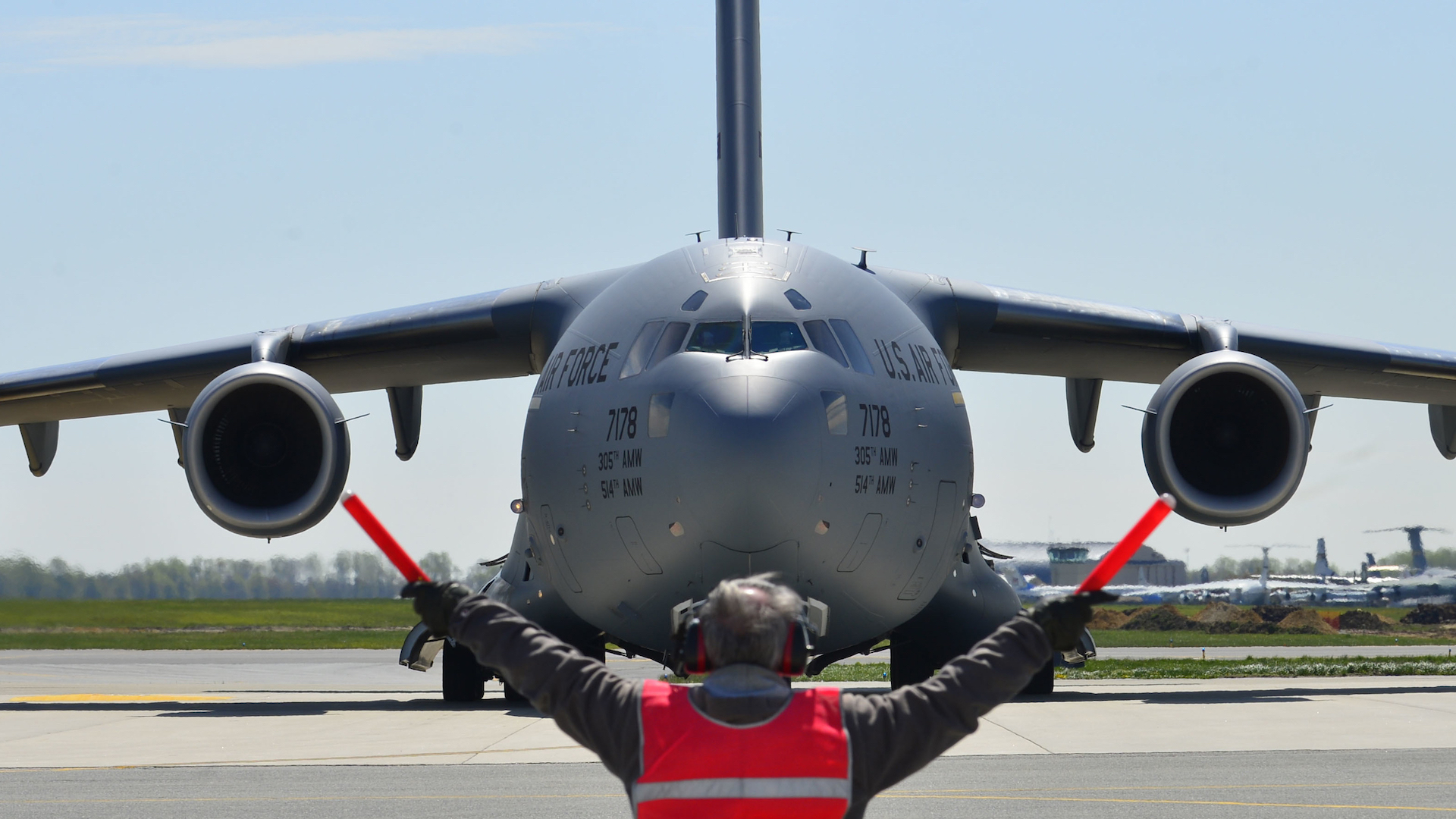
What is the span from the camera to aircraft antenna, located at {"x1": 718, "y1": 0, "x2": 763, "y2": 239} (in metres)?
13.6

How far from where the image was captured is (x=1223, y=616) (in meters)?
43.2

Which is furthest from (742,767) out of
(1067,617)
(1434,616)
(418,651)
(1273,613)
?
(1434,616)

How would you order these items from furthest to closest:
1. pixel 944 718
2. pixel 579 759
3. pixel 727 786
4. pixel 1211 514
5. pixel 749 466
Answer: pixel 1211 514 → pixel 579 759 → pixel 749 466 → pixel 944 718 → pixel 727 786

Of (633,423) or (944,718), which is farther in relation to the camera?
(633,423)

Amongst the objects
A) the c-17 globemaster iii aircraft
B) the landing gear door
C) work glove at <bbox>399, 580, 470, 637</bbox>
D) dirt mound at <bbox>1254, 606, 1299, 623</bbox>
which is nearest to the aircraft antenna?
the c-17 globemaster iii aircraft

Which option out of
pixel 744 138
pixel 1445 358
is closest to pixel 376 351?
pixel 744 138

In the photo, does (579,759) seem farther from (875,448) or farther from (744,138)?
(744,138)

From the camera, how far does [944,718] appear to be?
2889mm

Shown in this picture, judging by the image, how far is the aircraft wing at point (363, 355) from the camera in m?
12.9

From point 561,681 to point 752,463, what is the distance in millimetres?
4476

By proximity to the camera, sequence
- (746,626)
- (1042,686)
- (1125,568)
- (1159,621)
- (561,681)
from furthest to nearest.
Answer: (1125,568) < (1159,621) < (1042,686) < (561,681) < (746,626)

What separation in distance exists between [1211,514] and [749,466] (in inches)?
213

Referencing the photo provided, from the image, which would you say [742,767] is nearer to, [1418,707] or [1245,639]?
[1418,707]

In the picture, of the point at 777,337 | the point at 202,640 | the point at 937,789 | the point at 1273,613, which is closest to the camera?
the point at 937,789
